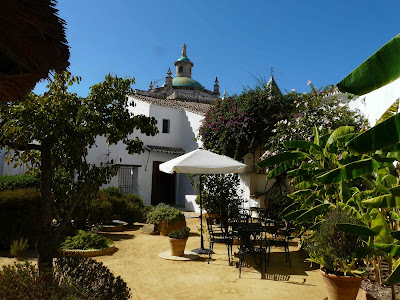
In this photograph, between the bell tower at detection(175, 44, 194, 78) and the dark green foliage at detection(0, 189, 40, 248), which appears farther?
the bell tower at detection(175, 44, 194, 78)

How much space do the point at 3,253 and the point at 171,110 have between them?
591 inches

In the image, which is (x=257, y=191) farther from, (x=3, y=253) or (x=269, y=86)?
Result: (x=3, y=253)

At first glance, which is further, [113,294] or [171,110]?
[171,110]

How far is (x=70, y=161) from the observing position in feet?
14.6

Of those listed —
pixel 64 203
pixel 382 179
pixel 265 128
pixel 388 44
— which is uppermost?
pixel 265 128

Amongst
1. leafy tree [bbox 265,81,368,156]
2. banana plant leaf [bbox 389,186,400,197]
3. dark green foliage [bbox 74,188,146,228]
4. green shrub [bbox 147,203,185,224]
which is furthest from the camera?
green shrub [bbox 147,203,185,224]

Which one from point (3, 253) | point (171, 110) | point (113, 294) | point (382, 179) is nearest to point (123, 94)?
point (113, 294)

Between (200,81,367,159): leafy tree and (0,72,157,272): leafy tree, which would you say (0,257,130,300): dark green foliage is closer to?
(0,72,157,272): leafy tree

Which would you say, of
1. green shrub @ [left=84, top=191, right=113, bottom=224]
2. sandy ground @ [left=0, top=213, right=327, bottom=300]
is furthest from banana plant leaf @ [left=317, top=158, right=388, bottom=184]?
green shrub @ [left=84, top=191, right=113, bottom=224]

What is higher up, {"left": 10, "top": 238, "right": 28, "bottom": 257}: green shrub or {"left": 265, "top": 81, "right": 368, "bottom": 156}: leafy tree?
{"left": 265, "top": 81, "right": 368, "bottom": 156}: leafy tree

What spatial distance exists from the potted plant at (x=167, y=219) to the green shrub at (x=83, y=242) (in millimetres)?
2376

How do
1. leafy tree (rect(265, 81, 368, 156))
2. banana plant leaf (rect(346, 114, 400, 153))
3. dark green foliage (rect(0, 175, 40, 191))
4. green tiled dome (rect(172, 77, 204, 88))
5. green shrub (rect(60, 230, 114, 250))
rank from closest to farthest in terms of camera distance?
banana plant leaf (rect(346, 114, 400, 153))
green shrub (rect(60, 230, 114, 250))
leafy tree (rect(265, 81, 368, 156))
dark green foliage (rect(0, 175, 40, 191))
green tiled dome (rect(172, 77, 204, 88))

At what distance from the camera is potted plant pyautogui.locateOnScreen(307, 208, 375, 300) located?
4.32 m

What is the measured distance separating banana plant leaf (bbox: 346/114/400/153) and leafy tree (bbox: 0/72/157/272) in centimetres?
287
